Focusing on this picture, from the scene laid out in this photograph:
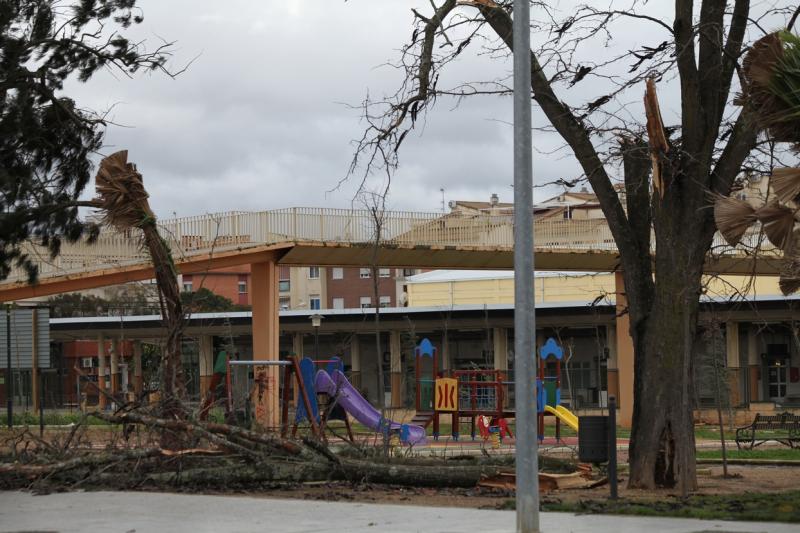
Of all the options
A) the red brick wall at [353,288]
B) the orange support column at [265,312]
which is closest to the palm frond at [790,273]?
the orange support column at [265,312]

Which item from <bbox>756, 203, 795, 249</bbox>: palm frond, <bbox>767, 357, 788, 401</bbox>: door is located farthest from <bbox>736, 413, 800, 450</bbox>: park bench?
<bbox>767, 357, 788, 401</bbox>: door

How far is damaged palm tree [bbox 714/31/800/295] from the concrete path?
3.86 metres

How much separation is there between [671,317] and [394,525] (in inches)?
237

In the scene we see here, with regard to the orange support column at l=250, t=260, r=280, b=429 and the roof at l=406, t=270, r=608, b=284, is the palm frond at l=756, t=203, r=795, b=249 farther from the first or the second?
the roof at l=406, t=270, r=608, b=284

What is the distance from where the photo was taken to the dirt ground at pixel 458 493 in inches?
564

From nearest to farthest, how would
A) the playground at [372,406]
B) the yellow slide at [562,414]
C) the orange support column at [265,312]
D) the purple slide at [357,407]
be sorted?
1. the playground at [372,406]
2. the purple slide at [357,407]
3. the yellow slide at [562,414]
4. the orange support column at [265,312]

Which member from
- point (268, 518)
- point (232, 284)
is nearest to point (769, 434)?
point (268, 518)

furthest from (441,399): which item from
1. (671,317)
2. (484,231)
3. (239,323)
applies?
(239,323)

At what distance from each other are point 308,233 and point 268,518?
23497 mm

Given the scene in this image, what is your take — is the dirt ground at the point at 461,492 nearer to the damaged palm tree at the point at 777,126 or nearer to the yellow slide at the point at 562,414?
the damaged palm tree at the point at 777,126

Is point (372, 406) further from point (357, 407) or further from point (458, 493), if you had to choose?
point (458, 493)

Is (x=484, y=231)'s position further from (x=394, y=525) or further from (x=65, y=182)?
(x=394, y=525)

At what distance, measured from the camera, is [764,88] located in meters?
13.4

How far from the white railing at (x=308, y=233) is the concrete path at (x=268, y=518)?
18.3 meters
